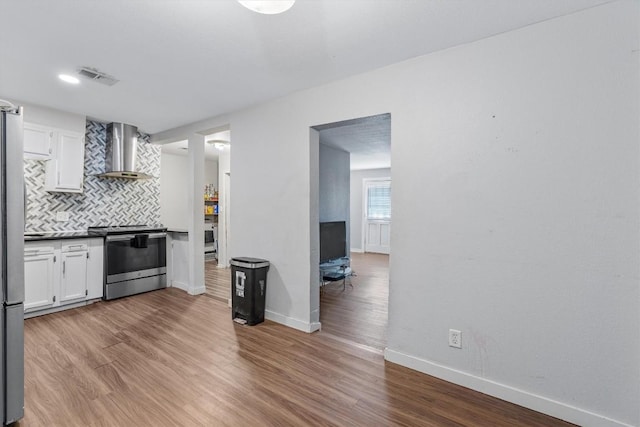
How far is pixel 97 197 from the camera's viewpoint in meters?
4.47

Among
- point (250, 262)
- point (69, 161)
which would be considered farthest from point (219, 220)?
point (250, 262)

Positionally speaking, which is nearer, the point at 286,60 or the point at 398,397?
the point at 398,397

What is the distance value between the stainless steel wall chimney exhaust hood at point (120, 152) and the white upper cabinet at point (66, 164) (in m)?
0.38

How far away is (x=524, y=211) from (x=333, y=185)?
3712 mm

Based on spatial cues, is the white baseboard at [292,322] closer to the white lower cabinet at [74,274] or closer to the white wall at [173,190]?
the white lower cabinet at [74,274]

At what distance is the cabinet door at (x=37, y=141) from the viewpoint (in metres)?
3.55

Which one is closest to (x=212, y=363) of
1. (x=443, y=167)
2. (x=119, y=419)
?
(x=119, y=419)

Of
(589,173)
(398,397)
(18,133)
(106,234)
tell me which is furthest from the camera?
(106,234)

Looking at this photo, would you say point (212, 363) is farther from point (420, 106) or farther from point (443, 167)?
point (420, 106)

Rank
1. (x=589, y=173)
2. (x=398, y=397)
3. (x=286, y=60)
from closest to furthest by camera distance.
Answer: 1. (x=589, y=173)
2. (x=398, y=397)
3. (x=286, y=60)

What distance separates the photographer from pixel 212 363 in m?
2.46

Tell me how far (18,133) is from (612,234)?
3453mm

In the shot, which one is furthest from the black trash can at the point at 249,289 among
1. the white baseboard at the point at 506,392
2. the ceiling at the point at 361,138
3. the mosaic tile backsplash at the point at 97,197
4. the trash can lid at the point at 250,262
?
the mosaic tile backsplash at the point at 97,197

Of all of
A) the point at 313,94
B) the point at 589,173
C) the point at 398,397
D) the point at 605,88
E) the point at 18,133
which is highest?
the point at 313,94
